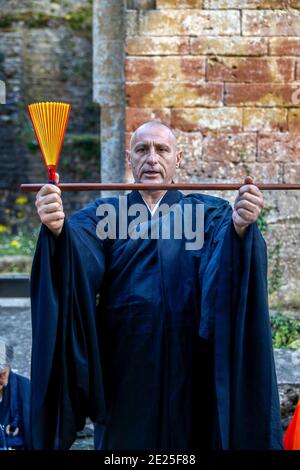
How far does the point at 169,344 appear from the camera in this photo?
2857 millimetres

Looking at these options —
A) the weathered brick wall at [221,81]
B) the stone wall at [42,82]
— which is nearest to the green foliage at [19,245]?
the stone wall at [42,82]

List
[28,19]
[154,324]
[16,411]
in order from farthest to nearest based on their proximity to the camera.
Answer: [28,19] < [16,411] < [154,324]

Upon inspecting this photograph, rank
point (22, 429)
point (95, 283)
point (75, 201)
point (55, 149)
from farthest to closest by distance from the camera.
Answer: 1. point (75, 201)
2. point (22, 429)
3. point (95, 283)
4. point (55, 149)

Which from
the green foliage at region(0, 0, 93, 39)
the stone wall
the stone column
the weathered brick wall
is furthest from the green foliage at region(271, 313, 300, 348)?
the green foliage at region(0, 0, 93, 39)

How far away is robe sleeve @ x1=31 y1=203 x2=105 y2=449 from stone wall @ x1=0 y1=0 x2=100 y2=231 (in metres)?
11.0

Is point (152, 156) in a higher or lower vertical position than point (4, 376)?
higher

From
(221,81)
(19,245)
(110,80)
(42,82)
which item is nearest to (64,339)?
(221,81)

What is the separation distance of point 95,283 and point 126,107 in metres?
2.61

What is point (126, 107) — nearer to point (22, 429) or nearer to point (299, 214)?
point (299, 214)

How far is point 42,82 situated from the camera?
1456 centimetres

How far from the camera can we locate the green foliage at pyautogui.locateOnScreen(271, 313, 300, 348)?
483 centimetres

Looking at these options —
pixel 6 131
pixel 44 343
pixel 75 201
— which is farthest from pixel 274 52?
pixel 6 131

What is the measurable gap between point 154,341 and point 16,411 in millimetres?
1314

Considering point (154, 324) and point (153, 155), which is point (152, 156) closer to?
point (153, 155)
